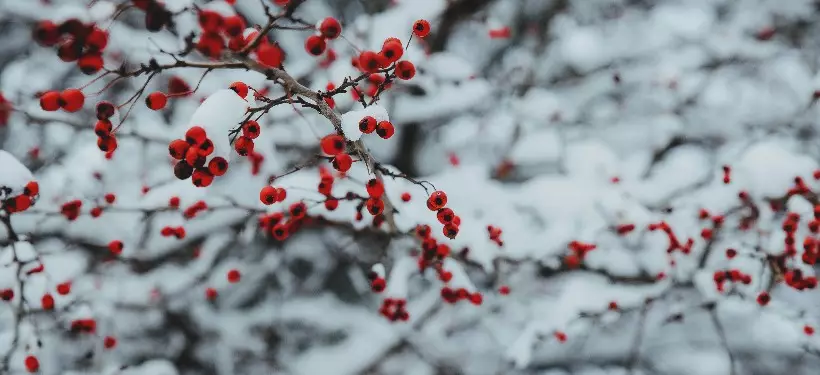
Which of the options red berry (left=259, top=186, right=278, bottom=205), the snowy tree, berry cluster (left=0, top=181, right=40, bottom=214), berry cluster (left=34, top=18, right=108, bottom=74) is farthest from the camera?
the snowy tree

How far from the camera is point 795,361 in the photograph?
406 cm

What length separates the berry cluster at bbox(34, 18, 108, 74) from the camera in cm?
115

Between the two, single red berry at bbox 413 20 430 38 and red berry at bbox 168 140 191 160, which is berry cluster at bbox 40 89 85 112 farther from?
single red berry at bbox 413 20 430 38

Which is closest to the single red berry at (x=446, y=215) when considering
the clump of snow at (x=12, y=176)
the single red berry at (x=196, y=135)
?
the single red berry at (x=196, y=135)

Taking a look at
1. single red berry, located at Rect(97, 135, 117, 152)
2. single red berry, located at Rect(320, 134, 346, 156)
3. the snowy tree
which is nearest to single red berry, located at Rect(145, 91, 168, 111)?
the snowy tree

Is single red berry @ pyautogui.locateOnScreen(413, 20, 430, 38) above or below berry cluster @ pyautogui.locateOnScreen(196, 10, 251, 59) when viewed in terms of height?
above

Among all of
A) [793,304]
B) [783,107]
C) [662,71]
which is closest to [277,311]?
[793,304]

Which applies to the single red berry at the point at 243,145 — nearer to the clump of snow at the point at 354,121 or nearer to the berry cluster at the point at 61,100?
the clump of snow at the point at 354,121

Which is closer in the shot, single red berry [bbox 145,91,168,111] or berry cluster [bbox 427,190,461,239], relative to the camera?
single red berry [bbox 145,91,168,111]

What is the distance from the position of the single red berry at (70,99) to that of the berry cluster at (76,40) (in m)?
0.27

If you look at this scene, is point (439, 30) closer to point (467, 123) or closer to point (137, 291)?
point (467, 123)

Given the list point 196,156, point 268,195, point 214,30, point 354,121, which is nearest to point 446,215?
point 354,121

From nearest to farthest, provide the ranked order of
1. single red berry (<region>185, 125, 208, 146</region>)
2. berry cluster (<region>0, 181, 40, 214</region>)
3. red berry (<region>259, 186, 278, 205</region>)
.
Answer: single red berry (<region>185, 125, 208, 146</region>) → red berry (<region>259, 186, 278, 205</region>) → berry cluster (<region>0, 181, 40, 214</region>)

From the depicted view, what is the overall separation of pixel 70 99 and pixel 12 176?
2.01 feet
